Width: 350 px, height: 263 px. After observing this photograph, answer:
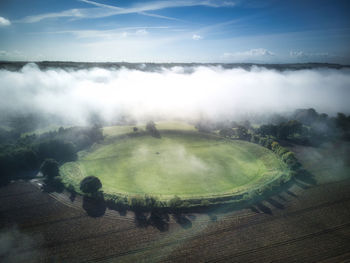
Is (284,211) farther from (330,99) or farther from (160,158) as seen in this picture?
(330,99)

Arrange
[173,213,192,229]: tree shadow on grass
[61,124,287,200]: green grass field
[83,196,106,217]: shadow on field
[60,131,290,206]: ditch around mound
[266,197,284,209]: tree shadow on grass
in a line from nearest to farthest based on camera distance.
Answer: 1. [173,213,192,229]: tree shadow on grass
2. [83,196,106,217]: shadow on field
3. [266,197,284,209]: tree shadow on grass
4. [60,131,290,206]: ditch around mound
5. [61,124,287,200]: green grass field

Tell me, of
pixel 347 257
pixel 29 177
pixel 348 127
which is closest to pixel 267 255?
pixel 347 257

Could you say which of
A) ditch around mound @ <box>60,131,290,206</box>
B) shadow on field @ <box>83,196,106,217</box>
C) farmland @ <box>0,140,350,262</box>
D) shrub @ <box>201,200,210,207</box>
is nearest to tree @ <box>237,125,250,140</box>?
ditch around mound @ <box>60,131,290,206</box>

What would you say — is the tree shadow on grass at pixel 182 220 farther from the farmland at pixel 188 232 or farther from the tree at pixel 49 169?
the tree at pixel 49 169

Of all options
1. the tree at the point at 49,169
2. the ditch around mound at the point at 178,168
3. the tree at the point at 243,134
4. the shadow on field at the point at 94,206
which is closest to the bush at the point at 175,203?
the ditch around mound at the point at 178,168

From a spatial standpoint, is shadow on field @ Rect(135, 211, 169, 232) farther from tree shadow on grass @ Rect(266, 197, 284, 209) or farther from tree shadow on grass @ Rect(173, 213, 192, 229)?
tree shadow on grass @ Rect(266, 197, 284, 209)

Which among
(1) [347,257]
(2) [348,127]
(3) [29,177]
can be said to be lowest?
(1) [347,257]

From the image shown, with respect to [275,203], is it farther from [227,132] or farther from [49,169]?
[49,169]
